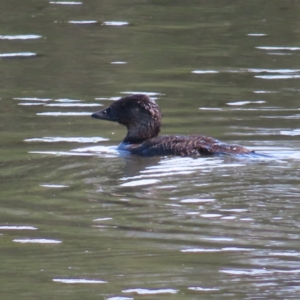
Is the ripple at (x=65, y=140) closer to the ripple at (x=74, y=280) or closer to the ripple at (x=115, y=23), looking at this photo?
the ripple at (x=74, y=280)

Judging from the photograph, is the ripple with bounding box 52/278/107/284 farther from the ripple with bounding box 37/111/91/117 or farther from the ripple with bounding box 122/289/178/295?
the ripple with bounding box 37/111/91/117

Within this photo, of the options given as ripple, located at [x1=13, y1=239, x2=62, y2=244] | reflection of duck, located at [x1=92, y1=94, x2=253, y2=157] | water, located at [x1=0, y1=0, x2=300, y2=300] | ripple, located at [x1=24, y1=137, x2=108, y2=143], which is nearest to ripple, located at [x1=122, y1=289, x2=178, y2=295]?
water, located at [x1=0, y1=0, x2=300, y2=300]

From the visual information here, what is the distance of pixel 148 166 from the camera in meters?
11.5

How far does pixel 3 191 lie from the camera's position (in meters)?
10.0

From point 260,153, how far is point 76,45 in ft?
32.2

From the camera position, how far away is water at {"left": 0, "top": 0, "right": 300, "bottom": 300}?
719 centimetres

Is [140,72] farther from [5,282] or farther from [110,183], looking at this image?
[5,282]

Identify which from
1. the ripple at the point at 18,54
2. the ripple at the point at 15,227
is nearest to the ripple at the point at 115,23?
the ripple at the point at 18,54

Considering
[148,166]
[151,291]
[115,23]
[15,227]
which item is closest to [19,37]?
[115,23]

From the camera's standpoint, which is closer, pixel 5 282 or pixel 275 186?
pixel 5 282

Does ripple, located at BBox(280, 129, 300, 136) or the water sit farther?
ripple, located at BBox(280, 129, 300, 136)

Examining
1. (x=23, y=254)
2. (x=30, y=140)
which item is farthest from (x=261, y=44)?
(x=23, y=254)

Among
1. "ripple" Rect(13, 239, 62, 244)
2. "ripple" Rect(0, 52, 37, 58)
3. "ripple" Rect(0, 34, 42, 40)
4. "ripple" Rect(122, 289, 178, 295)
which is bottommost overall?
"ripple" Rect(122, 289, 178, 295)

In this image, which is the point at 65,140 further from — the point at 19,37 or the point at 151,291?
the point at 19,37
